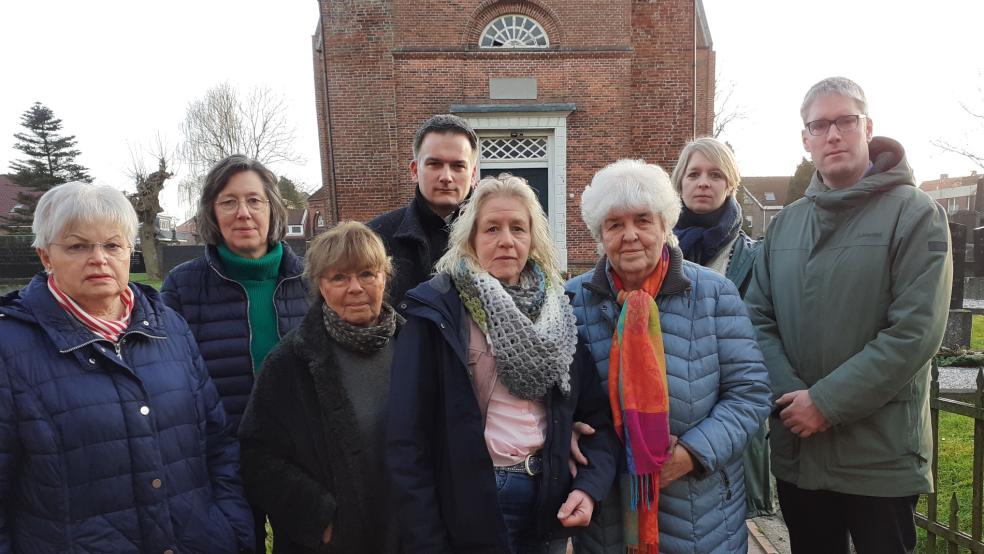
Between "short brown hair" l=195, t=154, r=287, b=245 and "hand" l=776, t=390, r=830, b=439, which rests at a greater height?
"short brown hair" l=195, t=154, r=287, b=245

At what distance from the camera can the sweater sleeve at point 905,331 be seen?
1.97 meters

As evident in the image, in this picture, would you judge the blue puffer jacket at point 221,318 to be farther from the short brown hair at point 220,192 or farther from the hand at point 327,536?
the hand at point 327,536

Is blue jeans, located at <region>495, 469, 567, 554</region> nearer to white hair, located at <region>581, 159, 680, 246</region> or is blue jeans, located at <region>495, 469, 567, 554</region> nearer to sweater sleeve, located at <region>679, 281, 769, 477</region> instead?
sweater sleeve, located at <region>679, 281, 769, 477</region>

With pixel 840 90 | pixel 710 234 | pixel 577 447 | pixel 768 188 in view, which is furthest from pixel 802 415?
pixel 768 188

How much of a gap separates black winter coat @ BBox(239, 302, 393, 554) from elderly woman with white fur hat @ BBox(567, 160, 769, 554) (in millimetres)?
928

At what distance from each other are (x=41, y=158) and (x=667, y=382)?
42.0 metres

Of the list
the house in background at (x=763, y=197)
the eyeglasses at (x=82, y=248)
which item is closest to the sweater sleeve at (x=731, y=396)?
the eyeglasses at (x=82, y=248)

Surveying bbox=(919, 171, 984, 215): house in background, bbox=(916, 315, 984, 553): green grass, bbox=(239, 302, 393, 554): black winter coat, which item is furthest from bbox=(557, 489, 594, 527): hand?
bbox=(919, 171, 984, 215): house in background

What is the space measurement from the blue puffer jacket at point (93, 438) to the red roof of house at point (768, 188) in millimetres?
63563

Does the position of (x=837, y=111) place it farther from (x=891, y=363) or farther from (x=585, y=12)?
(x=585, y=12)

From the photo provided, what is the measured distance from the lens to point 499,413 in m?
1.87

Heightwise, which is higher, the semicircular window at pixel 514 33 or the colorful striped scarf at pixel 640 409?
the semicircular window at pixel 514 33

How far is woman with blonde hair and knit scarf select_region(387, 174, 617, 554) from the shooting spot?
1.74 meters

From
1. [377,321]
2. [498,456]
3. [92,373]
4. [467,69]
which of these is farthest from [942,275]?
[467,69]
